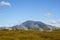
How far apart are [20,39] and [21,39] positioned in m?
0.31

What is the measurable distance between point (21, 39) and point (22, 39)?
57cm

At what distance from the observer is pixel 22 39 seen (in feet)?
149

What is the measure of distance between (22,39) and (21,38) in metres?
0.49

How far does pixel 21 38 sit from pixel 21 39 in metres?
0.78

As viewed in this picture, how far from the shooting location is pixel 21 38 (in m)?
45.7

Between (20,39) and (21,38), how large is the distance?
0.77 metres

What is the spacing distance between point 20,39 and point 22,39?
28.7 inches

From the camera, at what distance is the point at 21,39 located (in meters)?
44.9

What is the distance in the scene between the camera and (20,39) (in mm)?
44969
